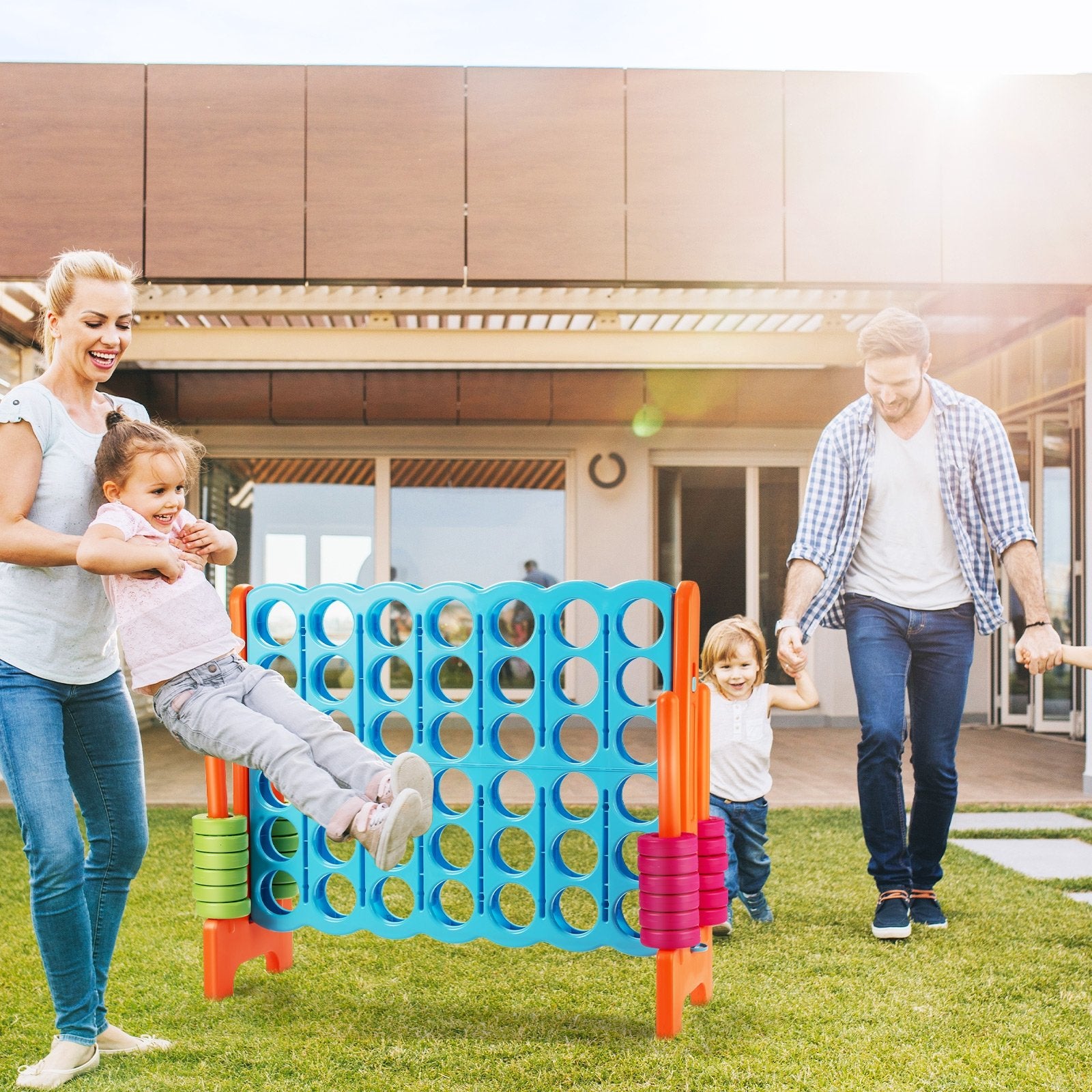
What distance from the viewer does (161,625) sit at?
2113 millimetres

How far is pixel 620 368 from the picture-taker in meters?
8.20

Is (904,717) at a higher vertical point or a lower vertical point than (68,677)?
lower

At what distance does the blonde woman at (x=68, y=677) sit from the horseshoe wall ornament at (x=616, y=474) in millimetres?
6769

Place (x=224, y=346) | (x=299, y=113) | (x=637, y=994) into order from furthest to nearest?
(x=224, y=346), (x=299, y=113), (x=637, y=994)

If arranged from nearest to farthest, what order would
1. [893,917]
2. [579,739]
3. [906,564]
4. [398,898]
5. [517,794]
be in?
[893,917]
[906,564]
[398,898]
[517,794]
[579,739]

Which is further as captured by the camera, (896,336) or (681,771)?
(896,336)

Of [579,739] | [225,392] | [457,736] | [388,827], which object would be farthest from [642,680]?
[388,827]

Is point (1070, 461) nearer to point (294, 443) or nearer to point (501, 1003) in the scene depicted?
point (294, 443)

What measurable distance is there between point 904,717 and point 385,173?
12.0ft

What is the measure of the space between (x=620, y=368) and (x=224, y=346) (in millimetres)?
3234

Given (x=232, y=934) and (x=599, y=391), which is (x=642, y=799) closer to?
(x=232, y=934)

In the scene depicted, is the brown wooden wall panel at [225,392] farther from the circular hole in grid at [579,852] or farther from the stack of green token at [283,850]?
the stack of green token at [283,850]

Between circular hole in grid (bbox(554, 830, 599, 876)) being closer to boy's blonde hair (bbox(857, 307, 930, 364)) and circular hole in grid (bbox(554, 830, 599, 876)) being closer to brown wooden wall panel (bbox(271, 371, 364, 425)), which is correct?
boy's blonde hair (bbox(857, 307, 930, 364))

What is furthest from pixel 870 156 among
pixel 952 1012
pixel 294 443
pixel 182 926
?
pixel 294 443
